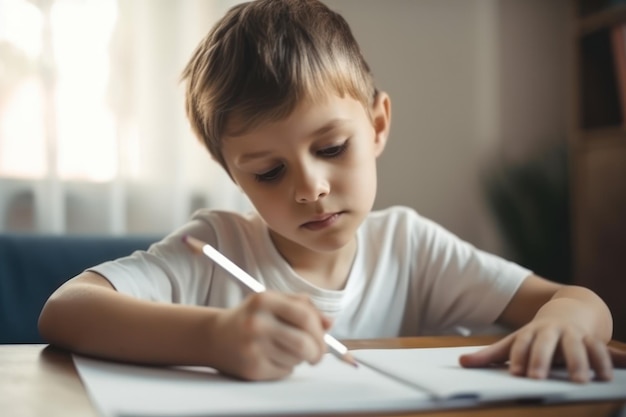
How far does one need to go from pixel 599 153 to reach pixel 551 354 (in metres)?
1.57

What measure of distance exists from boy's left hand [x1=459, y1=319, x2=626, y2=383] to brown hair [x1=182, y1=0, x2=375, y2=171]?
13.4 inches

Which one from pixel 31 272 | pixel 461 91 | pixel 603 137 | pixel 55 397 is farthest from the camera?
pixel 461 91

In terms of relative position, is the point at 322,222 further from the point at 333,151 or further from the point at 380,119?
the point at 380,119

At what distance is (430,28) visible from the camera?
234 cm

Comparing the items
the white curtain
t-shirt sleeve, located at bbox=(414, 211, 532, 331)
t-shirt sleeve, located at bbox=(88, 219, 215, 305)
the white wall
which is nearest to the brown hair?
t-shirt sleeve, located at bbox=(88, 219, 215, 305)

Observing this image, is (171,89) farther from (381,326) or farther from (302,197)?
(302,197)

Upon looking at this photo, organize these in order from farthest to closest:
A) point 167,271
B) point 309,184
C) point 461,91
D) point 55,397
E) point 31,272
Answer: point 461,91 → point 31,272 → point 167,271 → point 309,184 → point 55,397

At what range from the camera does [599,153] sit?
207cm

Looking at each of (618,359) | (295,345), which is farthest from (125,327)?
(618,359)

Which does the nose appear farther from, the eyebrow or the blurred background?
the blurred background

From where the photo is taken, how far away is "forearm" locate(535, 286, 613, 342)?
0.72 meters

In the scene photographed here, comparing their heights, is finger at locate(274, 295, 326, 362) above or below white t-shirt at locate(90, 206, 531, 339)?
above

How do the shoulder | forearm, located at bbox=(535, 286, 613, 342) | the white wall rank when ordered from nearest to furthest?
forearm, located at bbox=(535, 286, 613, 342), the shoulder, the white wall

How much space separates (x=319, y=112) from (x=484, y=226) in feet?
5.39
